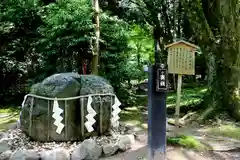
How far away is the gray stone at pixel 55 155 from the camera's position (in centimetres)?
397

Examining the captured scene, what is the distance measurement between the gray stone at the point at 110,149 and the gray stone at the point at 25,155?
972 millimetres

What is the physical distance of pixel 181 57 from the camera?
514cm

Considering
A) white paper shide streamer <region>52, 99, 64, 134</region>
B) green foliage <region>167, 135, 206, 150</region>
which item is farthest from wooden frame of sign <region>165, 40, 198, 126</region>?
white paper shide streamer <region>52, 99, 64, 134</region>

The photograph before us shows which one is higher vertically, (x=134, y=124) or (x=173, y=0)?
(x=173, y=0)

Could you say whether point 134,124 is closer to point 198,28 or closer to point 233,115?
point 233,115

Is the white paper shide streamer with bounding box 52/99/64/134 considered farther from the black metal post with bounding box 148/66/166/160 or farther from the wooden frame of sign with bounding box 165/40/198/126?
the wooden frame of sign with bounding box 165/40/198/126

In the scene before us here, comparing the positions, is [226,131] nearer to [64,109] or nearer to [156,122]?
[156,122]

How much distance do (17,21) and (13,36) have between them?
1.97ft

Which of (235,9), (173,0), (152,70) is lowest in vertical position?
(152,70)

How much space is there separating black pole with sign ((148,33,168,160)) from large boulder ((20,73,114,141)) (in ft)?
4.82

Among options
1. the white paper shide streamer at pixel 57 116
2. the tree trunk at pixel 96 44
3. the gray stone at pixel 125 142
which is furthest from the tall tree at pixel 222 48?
the white paper shide streamer at pixel 57 116

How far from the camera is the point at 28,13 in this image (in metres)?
9.17

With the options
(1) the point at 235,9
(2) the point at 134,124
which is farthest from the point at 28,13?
(1) the point at 235,9

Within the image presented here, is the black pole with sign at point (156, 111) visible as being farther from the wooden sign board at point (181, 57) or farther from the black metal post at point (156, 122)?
the wooden sign board at point (181, 57)
